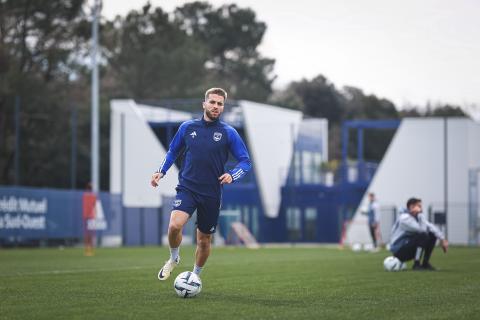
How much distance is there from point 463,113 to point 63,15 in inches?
1098

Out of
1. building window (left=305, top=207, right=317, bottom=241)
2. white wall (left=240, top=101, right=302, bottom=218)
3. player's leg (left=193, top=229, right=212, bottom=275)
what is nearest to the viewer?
player's leg (left=193, top=229, right=212, bottom=275)

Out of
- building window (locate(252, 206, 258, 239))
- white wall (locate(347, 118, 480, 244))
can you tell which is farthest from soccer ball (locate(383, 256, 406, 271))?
building window (locate(252, 206, 258, 239))

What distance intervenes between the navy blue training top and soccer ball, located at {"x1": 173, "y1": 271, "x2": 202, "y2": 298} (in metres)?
0.97

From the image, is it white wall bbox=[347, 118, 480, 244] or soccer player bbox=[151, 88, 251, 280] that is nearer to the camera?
soccer player bbox=[151, 88, 251, 280]

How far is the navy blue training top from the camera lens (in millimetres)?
11352

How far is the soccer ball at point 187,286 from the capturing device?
11.0 m

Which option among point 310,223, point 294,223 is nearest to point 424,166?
point 310,223

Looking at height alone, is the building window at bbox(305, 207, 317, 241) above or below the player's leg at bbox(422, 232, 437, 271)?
below

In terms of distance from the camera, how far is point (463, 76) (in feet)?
111

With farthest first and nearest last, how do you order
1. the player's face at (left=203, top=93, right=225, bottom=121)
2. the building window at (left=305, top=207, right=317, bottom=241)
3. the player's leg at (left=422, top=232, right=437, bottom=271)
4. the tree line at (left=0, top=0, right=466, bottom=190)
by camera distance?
the tree line at (left=0, top=0, right=466, bottom=190), the building window at (left=305, top=207, right=317, bottom=241), the player's leg at (left=422, top=232, right=437, bottom=271), the player's face at (left=203, top=93, right=225, bottom=121)

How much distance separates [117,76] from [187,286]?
67.9 meters

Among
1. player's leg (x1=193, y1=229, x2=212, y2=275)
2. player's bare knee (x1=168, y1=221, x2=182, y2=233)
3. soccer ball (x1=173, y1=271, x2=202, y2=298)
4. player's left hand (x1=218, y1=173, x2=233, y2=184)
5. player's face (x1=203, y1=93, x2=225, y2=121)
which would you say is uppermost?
player's face (x1=203, y1=93, x2=225, y2=121)

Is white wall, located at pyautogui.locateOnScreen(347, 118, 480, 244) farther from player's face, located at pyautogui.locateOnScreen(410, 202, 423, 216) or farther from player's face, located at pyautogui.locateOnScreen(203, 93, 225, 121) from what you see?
player's face, located at pyautogui.locateOnScreen(203, 93, 225, 121)

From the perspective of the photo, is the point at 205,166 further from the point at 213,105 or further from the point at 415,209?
the point at 415,209
